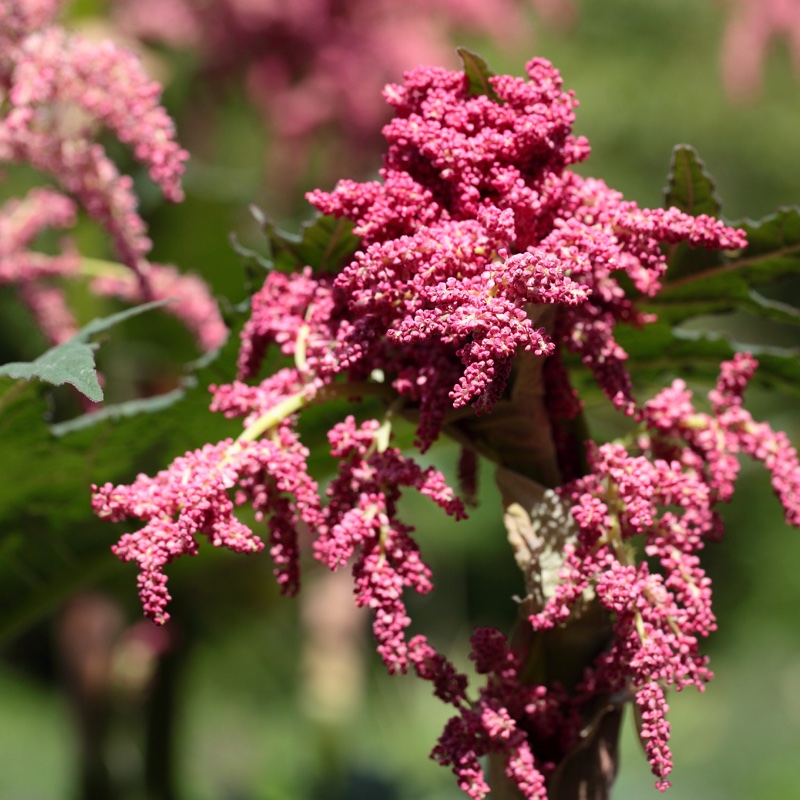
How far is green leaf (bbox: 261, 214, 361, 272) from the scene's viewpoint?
0.65 meters

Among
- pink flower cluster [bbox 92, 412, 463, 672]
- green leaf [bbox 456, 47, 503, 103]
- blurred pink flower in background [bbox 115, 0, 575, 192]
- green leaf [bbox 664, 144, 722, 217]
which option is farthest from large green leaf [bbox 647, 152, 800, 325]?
blurred pink flower in background [bbox 115, 0, 575, 192]

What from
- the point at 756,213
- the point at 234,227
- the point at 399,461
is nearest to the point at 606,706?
the point at 399,461

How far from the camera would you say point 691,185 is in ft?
2.15

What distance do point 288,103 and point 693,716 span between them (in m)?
2.65

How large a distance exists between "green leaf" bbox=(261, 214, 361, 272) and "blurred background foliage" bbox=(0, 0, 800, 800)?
0.52 feet

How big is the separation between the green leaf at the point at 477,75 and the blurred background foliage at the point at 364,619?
30cm

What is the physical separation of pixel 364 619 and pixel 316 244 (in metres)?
2.44

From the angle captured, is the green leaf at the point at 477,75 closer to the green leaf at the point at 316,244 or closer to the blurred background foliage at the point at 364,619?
the green leaf at the point at 316,244

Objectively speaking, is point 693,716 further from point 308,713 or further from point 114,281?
point 114,281

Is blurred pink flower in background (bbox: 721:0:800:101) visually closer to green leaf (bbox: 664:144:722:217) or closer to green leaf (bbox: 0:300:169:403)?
green leaf (bbox: 664:144:722:217)

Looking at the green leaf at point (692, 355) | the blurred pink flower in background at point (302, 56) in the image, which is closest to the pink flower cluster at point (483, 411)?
the green leaf at point (692, 355)

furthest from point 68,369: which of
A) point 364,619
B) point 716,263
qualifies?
point 364,619

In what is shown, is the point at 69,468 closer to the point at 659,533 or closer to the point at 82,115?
the point at 82,115

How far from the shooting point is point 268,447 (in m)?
0.56
